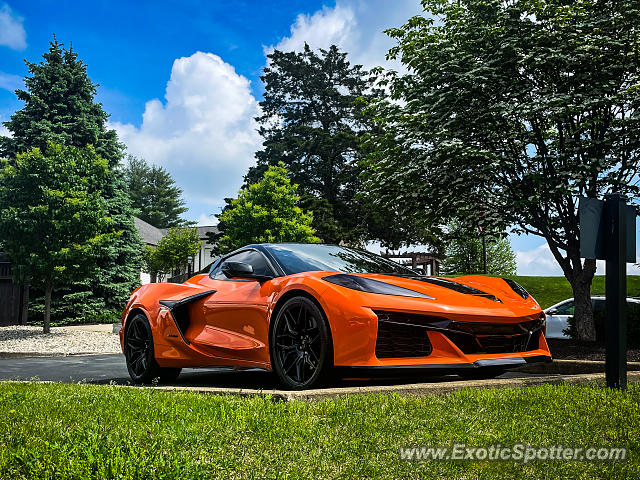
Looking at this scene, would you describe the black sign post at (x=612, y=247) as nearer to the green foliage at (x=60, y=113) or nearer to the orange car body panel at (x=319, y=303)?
the orange car body panel at (x=319, y=303)

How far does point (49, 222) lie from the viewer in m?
19.6

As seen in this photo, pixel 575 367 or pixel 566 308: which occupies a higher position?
pixel 566 308

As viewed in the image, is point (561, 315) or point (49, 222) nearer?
point (561, 315)

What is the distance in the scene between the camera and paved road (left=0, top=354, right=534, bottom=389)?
20.6ft

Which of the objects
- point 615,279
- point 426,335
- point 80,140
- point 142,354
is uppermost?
point 80,140

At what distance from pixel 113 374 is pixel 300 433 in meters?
7.15

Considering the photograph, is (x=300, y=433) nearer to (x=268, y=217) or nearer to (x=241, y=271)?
(x=241, y=271)

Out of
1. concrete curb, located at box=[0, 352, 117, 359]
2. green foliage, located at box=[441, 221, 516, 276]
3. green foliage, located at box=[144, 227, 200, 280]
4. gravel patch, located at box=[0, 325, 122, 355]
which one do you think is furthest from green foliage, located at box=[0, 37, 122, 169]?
green foliage, located at box=[441, 221, 516, 276]

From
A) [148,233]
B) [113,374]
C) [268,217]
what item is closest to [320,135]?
[268,217]

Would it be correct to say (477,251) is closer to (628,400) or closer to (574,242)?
(574,242)

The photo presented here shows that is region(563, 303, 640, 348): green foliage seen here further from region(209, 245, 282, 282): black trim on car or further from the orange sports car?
region(209, 245, 282, 282): black trim on car

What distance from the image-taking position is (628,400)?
15.1 ft

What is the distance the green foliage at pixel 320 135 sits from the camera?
4144cm

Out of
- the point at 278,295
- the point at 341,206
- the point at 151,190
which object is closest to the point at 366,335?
the point at 278,295
